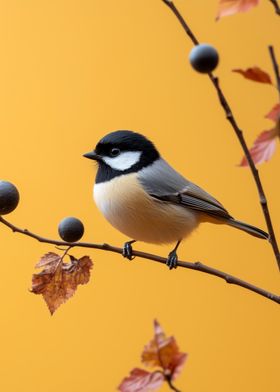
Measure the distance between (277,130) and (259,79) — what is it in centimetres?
5

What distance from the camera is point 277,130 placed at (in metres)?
0.29

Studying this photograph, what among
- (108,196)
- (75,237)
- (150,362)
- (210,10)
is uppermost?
(210,10)

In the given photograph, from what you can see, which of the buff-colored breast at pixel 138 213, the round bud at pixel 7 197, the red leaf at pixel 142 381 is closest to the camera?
the red leaf at pixel 142 381

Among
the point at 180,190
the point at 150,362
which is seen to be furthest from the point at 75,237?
the point at 180,190

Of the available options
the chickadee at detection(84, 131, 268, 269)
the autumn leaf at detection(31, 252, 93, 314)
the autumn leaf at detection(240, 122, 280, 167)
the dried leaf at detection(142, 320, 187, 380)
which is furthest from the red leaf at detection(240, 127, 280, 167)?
the chickadee at detection(84, 131, 268, 269)

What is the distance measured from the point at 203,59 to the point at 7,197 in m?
0.20

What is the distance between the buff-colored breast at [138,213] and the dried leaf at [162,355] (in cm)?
45

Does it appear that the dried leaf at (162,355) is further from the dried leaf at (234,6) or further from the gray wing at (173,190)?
the gray wing at (173,190)

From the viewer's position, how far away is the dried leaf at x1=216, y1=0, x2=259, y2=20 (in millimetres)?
306

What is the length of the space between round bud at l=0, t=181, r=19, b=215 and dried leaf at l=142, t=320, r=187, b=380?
21 cm

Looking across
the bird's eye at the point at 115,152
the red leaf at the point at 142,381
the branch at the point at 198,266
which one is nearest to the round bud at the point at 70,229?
the branch at the point at 198,266

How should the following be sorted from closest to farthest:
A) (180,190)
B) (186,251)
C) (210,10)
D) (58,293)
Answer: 1. (58,293)
2. (180,190)
3. (186,251)
4. (210,10)

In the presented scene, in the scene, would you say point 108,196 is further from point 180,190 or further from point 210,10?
point 210,10

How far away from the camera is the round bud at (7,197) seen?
1.44 ft
